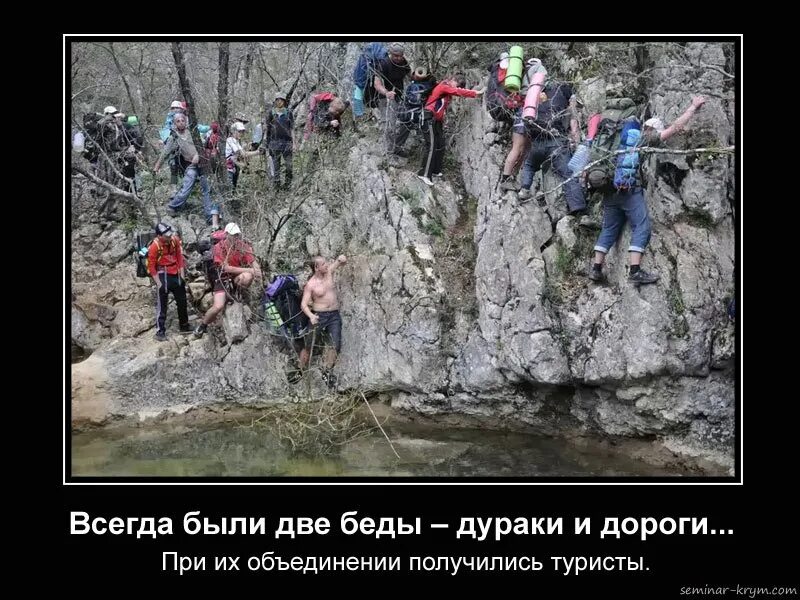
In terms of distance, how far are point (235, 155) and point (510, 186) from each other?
4702 mm

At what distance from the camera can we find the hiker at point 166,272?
1074 centimetres

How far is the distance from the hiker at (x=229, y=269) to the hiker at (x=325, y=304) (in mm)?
966

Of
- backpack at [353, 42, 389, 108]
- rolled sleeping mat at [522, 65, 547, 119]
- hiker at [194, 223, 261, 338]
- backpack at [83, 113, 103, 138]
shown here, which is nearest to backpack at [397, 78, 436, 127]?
backpack at [353, 42, 389, 108]

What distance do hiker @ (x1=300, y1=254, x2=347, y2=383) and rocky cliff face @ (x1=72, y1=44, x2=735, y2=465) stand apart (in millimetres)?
190

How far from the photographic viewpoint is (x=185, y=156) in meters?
12.0

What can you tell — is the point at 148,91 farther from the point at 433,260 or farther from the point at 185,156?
the point at 433,260

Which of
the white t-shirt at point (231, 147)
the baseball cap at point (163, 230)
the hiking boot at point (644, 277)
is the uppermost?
the white t-shirt at point (231, 147)

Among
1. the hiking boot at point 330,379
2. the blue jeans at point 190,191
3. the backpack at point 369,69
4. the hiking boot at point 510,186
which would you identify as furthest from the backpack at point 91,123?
the hiking boot at point 510,186

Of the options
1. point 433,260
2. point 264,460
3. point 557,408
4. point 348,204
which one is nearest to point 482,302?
point 433,260

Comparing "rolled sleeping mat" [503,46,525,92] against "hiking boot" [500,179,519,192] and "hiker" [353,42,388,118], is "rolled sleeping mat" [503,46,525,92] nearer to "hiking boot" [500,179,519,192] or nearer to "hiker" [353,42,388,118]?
"hiking boot" [500,179,519,192]

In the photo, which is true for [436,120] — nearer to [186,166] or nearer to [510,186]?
[510,186]

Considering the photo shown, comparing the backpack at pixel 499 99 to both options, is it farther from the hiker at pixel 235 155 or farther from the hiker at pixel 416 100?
the hiker at pixel 235 155

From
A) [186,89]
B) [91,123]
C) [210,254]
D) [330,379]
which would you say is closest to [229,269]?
[210,254]
